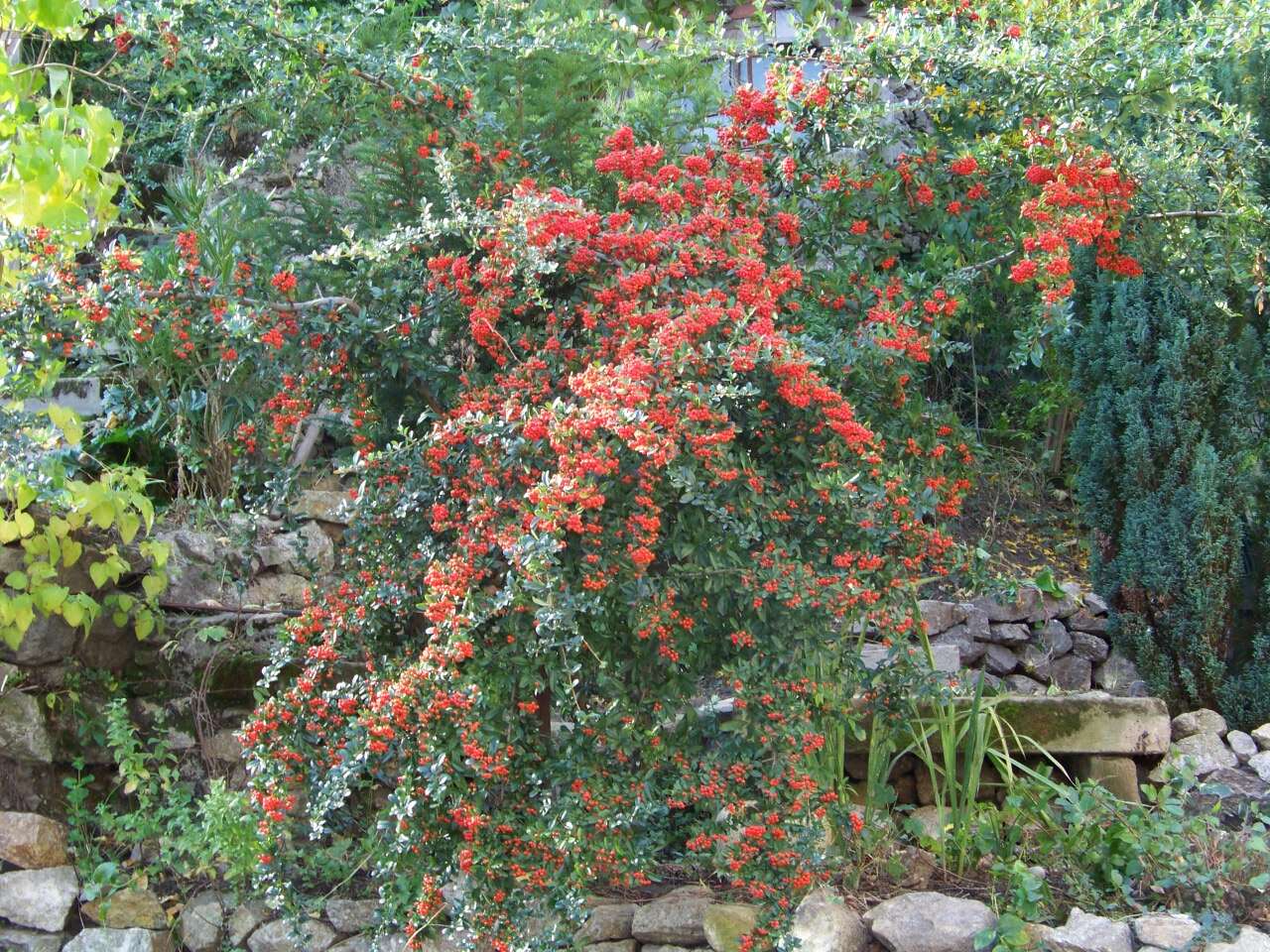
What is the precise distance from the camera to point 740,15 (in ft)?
20.6

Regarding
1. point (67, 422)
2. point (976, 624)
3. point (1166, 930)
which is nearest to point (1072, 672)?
point (976, 624)

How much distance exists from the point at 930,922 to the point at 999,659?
1.85 metres

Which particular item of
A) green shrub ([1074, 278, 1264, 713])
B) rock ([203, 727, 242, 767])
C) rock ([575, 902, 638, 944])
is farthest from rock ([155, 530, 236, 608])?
green shrub ([1074, 278, 1264, 713])

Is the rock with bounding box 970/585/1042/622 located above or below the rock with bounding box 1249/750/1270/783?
above

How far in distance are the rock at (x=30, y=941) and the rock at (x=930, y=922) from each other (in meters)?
2.26

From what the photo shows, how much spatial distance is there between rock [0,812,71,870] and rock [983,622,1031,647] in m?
3.21

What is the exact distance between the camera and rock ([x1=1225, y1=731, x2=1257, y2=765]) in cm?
414

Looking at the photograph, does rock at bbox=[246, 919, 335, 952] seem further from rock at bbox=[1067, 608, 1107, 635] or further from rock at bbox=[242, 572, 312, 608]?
rock at bbox=[1067, 608, 1107, 635]

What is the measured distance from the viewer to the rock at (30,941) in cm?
357

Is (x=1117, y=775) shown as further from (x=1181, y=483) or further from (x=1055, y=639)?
(x=1181, y=483)

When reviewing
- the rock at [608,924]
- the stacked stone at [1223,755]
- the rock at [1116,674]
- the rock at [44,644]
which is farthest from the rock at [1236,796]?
the rock at [44,644]

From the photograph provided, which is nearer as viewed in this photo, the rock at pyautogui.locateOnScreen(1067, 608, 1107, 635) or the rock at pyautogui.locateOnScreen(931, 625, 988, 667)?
the rock at pyautogui.locateOnScreen(931, 625, 988, 667)

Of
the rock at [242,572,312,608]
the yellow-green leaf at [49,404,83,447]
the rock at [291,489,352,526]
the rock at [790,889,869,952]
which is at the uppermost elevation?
the yellow-green leaf at [49,404,83,447]

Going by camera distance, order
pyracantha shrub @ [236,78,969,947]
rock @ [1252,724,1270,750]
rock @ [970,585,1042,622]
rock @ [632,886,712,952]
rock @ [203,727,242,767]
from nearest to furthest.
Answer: pyracantha shrub @ [236,78,969,947]
rock @ [632,886,712,952]
rock @ [203,727,242,767]
rock @ [1252,724,1270,750]
rock @ [970,585,1042,622]
